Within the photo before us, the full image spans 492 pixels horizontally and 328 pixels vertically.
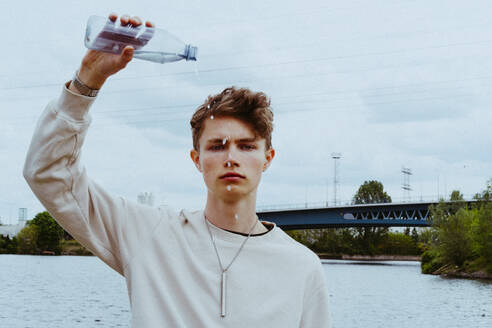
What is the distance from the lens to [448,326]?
24562mm

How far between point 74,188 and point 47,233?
99.2 meters

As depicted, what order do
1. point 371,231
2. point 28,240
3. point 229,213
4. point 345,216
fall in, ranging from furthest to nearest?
point 371,231 < point 28,240 < point 345,216 < point 229,213

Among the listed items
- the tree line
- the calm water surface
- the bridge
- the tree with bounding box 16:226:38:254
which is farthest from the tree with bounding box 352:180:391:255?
the calm water surface

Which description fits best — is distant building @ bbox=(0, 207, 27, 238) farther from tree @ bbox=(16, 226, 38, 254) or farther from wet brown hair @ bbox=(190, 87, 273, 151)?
wet brown hair @ bbox=(190, 87, 273, 151)

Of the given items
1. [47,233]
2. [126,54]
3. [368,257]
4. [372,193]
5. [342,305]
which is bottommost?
[368,257]

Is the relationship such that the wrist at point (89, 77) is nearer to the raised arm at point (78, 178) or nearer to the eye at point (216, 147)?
the raised arm at point (78, 178)

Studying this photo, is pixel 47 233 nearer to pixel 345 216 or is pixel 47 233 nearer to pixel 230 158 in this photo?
pixel 345 216

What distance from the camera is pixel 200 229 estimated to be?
2.53 m

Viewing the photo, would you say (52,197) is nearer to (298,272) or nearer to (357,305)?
(298,272)

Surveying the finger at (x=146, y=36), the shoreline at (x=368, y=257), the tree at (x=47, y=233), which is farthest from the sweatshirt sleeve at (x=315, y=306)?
the shoreline at (x=368, y=257)

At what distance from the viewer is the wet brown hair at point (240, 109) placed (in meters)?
2.56

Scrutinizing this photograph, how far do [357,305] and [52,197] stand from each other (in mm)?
29994

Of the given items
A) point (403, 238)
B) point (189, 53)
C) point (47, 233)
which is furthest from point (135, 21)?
point (403, 238)

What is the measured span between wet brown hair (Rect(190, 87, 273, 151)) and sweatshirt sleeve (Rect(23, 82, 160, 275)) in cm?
44
